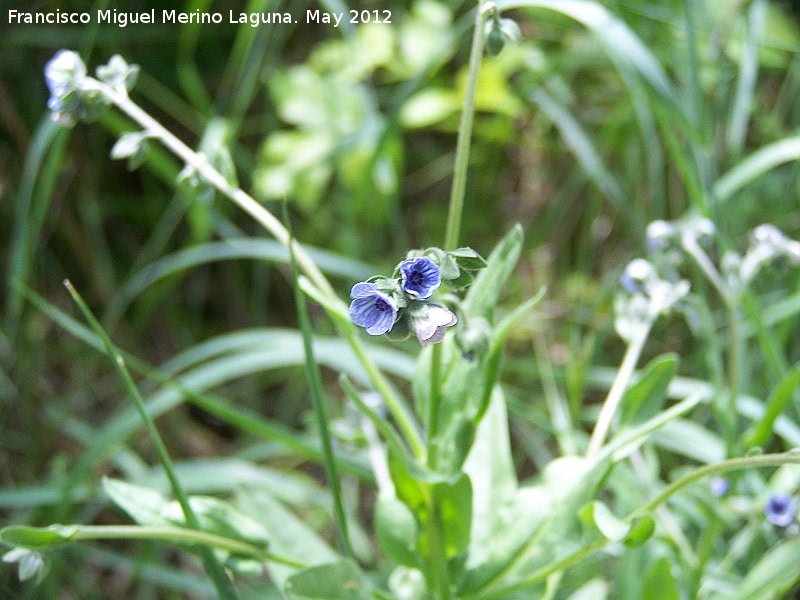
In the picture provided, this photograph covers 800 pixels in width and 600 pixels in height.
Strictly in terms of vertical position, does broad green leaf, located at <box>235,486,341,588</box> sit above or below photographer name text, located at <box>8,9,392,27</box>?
below

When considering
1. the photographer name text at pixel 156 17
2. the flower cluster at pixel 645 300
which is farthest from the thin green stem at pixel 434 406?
the photographer name text at pixel 156 17

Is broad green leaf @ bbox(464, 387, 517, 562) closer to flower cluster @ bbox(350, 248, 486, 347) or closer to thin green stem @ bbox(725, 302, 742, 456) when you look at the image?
thin green stem @ bbox(725, 302, 742, 456)

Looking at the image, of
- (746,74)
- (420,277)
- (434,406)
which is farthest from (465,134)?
(746,74)

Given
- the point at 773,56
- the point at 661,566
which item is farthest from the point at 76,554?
the point at 773,56

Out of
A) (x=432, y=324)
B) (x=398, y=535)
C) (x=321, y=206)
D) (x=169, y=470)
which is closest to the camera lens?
(x=432, y=324)

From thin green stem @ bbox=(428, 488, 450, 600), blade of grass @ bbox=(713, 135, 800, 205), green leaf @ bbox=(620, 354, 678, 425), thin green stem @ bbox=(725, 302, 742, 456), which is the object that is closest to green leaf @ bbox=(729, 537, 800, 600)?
thin green stem @ bbox=(725, 302, 742, 456)

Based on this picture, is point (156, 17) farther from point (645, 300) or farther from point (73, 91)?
point (645, 300)
